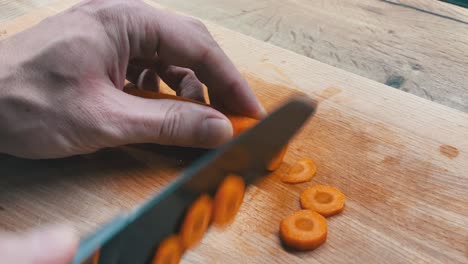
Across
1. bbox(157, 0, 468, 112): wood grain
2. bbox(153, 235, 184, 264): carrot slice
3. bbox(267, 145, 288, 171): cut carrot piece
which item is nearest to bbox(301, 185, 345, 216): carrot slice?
bbox(267, 145, 288, 171): cut carrot piece

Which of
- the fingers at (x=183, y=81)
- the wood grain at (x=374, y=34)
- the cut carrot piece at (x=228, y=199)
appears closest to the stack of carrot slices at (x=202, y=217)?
the cut carrot piece at (x=228, y=199)

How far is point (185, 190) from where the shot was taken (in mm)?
1014

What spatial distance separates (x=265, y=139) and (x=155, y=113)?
11.7 inches

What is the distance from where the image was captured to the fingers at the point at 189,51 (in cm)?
152

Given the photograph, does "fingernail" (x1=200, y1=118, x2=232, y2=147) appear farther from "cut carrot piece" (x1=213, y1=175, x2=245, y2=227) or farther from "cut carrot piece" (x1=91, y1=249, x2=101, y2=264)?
"cut carrot piece" (x1=91, y1=249, x2=101, y2=264)

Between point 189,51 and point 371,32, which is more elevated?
point 189,51

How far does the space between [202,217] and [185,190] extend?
0.56 feet

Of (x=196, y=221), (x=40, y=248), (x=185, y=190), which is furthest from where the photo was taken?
(x=196, y=221)

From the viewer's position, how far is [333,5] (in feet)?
8.71

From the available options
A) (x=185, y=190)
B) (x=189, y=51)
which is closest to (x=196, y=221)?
(x=185, y=190)

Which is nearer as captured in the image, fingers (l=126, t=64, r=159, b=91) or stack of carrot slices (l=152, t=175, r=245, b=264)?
stack of carrot slices (l=152, t=175, r=245, b=264)

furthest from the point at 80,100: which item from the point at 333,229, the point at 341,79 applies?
the point at 341,79

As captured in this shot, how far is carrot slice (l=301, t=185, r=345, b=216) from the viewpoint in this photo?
134cm

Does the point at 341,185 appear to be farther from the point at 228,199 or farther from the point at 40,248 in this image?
the point at 40,248
